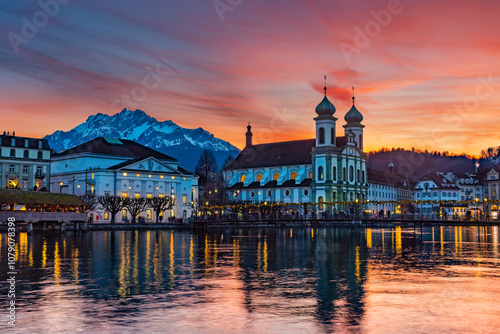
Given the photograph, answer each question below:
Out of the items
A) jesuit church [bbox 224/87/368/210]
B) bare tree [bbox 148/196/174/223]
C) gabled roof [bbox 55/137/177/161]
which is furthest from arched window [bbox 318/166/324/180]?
bare tree [bbox 148/196/174/223]

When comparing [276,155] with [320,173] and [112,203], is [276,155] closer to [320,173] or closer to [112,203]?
[320,173]

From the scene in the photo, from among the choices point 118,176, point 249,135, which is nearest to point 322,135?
point 249,135

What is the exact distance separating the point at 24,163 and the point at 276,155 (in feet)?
219

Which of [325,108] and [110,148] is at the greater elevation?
[325,108]

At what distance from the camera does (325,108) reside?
483ft

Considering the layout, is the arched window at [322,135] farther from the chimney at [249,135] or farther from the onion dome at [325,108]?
the chimney at [249,135]

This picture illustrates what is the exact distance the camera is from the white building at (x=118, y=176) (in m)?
116

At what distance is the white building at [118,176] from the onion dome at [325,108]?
34.2 metres

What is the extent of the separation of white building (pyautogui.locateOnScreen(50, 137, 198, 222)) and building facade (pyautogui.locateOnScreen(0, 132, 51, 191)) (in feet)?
16.8

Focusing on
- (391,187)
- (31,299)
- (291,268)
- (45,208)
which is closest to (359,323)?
(31,299)

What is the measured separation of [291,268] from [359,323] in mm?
15176

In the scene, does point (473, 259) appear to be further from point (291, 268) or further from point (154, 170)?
point (154, 170)

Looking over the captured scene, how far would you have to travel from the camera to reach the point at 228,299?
23125 mm

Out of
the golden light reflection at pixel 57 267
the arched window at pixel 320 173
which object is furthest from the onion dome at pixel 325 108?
the golden light reflection at pixel 57 267
